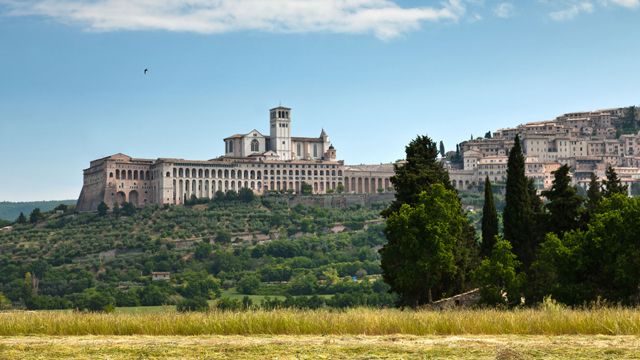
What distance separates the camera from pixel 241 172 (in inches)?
4141

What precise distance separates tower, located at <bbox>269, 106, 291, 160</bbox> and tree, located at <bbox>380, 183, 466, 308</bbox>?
8917cm

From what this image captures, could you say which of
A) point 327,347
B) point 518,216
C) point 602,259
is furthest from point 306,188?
point 327,347

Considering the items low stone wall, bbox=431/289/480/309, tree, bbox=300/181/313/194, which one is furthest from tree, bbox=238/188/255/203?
low stone wall, bbox=431/289/480/309

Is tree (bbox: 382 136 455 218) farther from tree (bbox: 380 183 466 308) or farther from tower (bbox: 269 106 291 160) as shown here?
tower (bbox: 269 106 291 160)

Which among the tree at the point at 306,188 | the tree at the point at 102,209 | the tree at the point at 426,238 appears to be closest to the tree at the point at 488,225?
the tree at the point at 426,238

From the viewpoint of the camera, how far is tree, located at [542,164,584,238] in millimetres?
23141

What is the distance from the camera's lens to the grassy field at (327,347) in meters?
10.1

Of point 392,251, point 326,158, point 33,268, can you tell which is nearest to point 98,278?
point 33,268

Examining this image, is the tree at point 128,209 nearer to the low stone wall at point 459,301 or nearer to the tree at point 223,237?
the tree at point 223,237

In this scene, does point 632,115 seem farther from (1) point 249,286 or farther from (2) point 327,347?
(2) point 327,347

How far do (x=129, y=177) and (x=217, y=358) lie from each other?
9448 cm

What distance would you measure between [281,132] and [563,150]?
50.4m

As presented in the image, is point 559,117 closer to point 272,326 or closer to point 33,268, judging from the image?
point 33,268

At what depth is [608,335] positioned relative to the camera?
1162 centimetres
